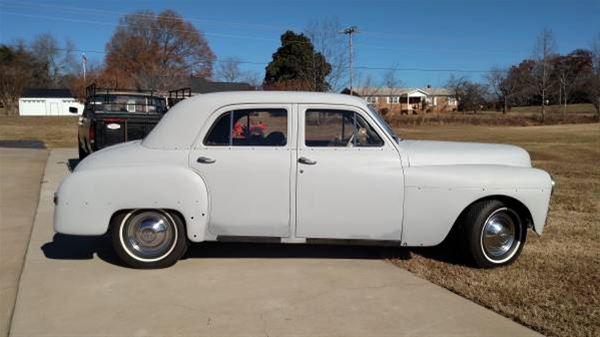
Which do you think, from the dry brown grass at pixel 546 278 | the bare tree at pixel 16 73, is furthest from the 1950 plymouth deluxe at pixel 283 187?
the bare tree at pixel 16 73

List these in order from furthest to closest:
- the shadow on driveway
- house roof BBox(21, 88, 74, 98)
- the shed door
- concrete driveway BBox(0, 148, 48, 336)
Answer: house roof BBox(21, 88, 74, 98) < the shed door < the shadow on driveway < concrete driveway BBox(0, 148, 48, 336)

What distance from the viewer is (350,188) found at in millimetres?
5012

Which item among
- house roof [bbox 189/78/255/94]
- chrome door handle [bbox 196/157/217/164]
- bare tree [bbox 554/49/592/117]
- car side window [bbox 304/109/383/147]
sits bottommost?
chrome door handle [bbox 196/157/217/164]

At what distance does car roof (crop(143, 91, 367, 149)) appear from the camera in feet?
16.8

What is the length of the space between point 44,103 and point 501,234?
86.0m

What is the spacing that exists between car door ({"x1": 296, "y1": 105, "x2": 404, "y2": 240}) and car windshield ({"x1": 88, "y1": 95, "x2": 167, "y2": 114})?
27.2ft

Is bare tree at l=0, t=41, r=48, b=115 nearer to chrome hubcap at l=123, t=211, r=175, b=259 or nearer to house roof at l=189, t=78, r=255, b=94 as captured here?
house roof at l=189, t=78, r=255, b=94

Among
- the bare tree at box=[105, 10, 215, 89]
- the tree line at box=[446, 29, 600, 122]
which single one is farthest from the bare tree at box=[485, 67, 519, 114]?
the bare tree at box=[105, 10, 215, 89]

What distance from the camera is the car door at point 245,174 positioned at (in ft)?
16.5

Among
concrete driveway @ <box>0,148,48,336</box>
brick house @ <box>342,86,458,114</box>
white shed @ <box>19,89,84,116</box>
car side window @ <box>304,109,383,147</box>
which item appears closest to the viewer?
concrete driveway @ <box>0,148,48,336</box>

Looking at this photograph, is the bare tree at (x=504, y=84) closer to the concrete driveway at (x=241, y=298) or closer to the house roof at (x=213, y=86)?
the house roof at (x=213, y=86)

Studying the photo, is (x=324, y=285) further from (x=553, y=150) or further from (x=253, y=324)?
(x=553, y=150)

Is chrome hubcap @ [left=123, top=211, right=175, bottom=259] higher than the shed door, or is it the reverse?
the shed door

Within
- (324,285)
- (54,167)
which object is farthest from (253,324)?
(54,167)
